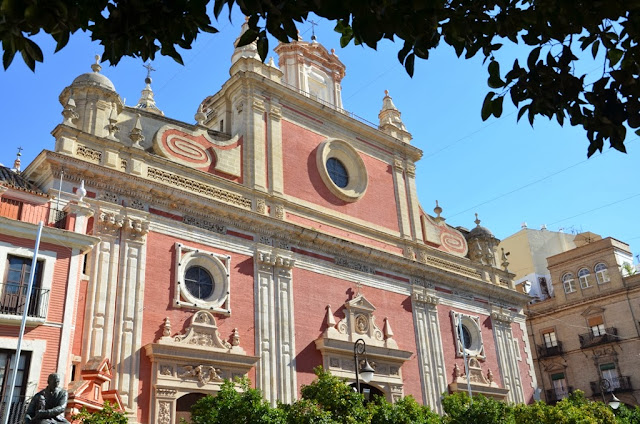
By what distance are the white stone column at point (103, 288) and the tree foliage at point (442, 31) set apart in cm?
1237

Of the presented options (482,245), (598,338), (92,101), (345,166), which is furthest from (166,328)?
(598,338)

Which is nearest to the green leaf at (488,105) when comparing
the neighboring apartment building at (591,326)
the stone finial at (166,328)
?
the stone finial at (166,328)

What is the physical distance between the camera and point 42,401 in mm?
10055

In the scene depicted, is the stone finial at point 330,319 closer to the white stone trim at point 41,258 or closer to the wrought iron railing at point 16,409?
the white stone trim at point 41,258

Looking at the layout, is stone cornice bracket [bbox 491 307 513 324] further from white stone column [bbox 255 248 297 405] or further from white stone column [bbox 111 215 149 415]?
white stone column [bbox 111 215 149 415]

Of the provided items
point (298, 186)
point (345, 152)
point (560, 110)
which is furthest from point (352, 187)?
point (560, 110)

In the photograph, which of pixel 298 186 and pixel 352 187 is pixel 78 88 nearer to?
pixel 298 186

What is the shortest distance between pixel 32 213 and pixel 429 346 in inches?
596

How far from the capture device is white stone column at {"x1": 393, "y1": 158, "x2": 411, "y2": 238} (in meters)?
25.8

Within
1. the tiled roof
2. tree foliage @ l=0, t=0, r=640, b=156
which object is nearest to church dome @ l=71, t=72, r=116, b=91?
the tiled roof

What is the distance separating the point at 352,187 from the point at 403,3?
20.5m

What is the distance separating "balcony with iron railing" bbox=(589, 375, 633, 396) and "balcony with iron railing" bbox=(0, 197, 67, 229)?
1084 inches

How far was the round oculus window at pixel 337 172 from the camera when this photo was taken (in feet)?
80.4

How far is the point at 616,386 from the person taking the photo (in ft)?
106
